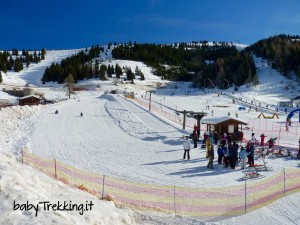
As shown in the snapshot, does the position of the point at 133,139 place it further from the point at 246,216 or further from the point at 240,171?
the point at 246,216

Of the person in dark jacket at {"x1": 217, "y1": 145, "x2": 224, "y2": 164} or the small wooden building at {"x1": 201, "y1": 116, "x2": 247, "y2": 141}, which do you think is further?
the small wooden building at {"x1": 201, "y1": 116, "x2": 247, "y2": 141}

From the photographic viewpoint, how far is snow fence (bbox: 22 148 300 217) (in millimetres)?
10398

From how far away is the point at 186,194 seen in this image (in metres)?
11.8

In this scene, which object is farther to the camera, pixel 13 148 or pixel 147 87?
pixel 147 87

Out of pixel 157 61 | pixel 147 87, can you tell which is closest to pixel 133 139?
pixel 147 87

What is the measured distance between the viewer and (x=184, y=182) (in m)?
13.7

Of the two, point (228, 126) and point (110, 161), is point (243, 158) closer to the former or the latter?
point (110, 161)

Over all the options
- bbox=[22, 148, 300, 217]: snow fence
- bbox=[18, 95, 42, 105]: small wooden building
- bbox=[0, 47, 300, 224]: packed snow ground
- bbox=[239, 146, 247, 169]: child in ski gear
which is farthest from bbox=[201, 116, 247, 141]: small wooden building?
bbox=[18, 95, 42, 105]: small wooden building

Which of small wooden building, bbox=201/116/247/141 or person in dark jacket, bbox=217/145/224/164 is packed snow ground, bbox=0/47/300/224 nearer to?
person in dark jacket, bbox=217/145/224/164

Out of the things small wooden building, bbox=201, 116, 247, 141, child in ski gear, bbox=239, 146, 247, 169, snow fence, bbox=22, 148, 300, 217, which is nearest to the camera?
snow fence, bbox=22, 148, 300, 217

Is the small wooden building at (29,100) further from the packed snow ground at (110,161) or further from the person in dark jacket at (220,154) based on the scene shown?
the person in dark jacket at (220,154)

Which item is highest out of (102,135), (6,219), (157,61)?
(157,61)

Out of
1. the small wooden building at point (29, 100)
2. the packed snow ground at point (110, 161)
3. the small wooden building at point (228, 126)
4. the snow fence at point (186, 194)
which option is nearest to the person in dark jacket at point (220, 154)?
the packed snow ground at point (110, 161)

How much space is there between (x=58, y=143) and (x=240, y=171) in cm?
1360
